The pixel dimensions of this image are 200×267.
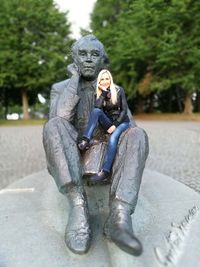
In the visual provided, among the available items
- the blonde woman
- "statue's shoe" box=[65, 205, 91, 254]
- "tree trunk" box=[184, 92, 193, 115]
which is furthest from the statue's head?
"tree trunk" box=[184, 92, 193, 115]

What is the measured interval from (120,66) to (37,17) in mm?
7012

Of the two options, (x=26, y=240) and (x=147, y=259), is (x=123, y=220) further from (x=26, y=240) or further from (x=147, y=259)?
(x=26, y=240)

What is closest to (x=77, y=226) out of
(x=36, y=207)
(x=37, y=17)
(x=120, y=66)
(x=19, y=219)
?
(x=19, y=219)

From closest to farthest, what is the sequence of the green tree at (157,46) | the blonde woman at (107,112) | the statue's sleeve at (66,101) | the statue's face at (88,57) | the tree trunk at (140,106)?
the blonde woman at (107,112) < the statue's sleeve at (66,101) < the statue's face at (88,57) < the green tree at (157,46) < the tree trunk at (140,106)

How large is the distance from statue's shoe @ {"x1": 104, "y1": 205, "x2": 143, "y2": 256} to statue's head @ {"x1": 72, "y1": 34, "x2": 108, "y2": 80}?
172 cm

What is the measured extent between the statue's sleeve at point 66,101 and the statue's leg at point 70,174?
0.64 ft

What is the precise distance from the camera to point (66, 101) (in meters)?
3.99

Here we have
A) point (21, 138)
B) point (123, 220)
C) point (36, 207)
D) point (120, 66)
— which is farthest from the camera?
point (120, 66)

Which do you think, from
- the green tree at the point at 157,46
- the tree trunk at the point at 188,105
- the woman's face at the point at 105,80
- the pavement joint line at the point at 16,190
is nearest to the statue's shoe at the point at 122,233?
the woman's face at the point at 105,80

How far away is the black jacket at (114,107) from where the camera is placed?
4.07 meters

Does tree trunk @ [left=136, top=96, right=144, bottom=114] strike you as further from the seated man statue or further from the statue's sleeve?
the statue's sleeve

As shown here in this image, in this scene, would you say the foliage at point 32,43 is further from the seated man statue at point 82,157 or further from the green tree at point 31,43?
the seated man statue at point 82,157

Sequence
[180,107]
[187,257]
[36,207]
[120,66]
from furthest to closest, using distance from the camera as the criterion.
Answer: [180,107], [120,66], [36,207], [187,257]

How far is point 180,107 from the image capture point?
35906mm
